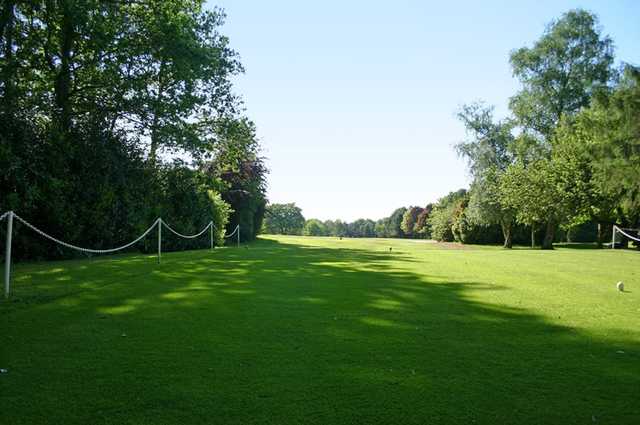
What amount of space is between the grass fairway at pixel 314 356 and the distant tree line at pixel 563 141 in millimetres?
22938

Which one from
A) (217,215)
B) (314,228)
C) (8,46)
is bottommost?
(314,228)

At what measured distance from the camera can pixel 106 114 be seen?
17.6 metres

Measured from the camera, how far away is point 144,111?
1830 cm

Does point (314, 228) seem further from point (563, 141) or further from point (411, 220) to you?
point (563, 141)

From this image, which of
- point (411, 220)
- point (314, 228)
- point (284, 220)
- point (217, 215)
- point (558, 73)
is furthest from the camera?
point (314, 228)

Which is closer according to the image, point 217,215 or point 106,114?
point 106,114

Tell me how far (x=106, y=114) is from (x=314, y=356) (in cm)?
1685

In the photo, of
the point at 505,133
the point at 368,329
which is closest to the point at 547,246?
the point at 505,133

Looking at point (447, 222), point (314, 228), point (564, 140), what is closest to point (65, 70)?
point (564, 140)

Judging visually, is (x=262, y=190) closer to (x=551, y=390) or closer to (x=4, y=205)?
(x=4, y=205)

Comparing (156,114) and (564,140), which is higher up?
(564,140)

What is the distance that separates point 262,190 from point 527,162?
22.0 meters

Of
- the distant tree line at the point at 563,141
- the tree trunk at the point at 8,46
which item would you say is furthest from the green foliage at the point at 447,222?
the tree trunk at the point at 8,46

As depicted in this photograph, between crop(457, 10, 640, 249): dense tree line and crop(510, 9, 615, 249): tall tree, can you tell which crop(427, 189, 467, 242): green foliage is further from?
crop(510, 9, 615, 249): tall tree
